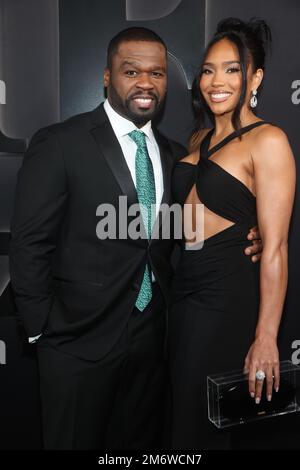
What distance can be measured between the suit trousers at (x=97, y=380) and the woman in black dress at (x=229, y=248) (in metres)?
0.11

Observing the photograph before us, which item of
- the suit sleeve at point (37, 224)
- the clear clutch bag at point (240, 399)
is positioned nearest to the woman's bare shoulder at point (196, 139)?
the suit sleeve at point (37, 224)

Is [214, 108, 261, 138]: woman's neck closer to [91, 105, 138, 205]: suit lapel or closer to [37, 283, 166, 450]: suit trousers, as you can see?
[91, 105, 138, 205]: suit lapel

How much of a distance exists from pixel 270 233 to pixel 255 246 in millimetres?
127

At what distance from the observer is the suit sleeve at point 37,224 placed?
1.97 m

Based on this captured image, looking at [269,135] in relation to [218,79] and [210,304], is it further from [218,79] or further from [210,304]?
[210,304]

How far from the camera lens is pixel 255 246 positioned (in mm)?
2039

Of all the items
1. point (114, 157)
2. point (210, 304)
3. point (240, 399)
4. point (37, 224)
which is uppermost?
point (114, 157)

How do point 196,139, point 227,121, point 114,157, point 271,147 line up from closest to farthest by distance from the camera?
point 271,147 → point 114,157 → point 227,121 → point 196,139

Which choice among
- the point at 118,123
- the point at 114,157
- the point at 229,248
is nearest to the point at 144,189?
the point at 114,157

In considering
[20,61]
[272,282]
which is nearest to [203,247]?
[272,282]

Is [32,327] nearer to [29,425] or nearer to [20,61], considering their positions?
[29,425]

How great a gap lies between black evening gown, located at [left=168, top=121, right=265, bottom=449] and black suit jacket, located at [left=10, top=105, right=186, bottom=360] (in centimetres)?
15

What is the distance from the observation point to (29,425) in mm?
2645

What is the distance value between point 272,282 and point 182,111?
106 centimetres
